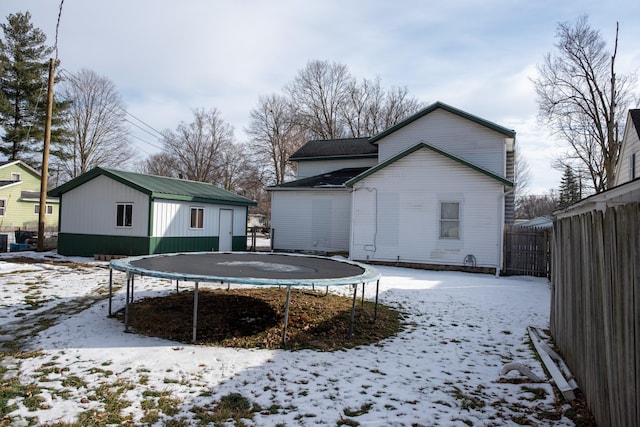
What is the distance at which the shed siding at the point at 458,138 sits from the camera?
53.9 ft

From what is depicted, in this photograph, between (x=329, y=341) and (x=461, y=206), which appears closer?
(x=329, y=341)

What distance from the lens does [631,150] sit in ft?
48.0

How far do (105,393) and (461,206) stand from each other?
1255 centimetres

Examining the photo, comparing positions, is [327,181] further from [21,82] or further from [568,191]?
[568,191]

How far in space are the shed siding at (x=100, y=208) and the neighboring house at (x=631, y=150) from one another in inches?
663

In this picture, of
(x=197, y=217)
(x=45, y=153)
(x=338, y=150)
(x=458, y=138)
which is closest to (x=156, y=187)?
(x=197, y=217)

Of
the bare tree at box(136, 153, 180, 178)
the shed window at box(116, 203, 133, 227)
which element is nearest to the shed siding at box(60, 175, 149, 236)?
the shed window at box(116, 203, 133, 227)

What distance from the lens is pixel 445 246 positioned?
14.4 metres

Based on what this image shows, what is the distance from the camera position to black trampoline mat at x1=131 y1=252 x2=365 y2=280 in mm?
6441

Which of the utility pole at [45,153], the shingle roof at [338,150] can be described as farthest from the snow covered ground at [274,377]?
the shingle roof at [338,150]

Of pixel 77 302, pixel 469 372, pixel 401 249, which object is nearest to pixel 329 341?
pixel 469 372

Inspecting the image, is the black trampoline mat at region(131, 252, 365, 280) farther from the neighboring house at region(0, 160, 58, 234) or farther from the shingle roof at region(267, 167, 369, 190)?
the neighboring house at region(0, 160, 58, 234)

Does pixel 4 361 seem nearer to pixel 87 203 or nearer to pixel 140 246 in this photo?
pixel 140 246

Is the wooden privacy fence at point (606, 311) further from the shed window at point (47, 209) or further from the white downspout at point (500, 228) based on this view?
the shed window at point (47, 209)
